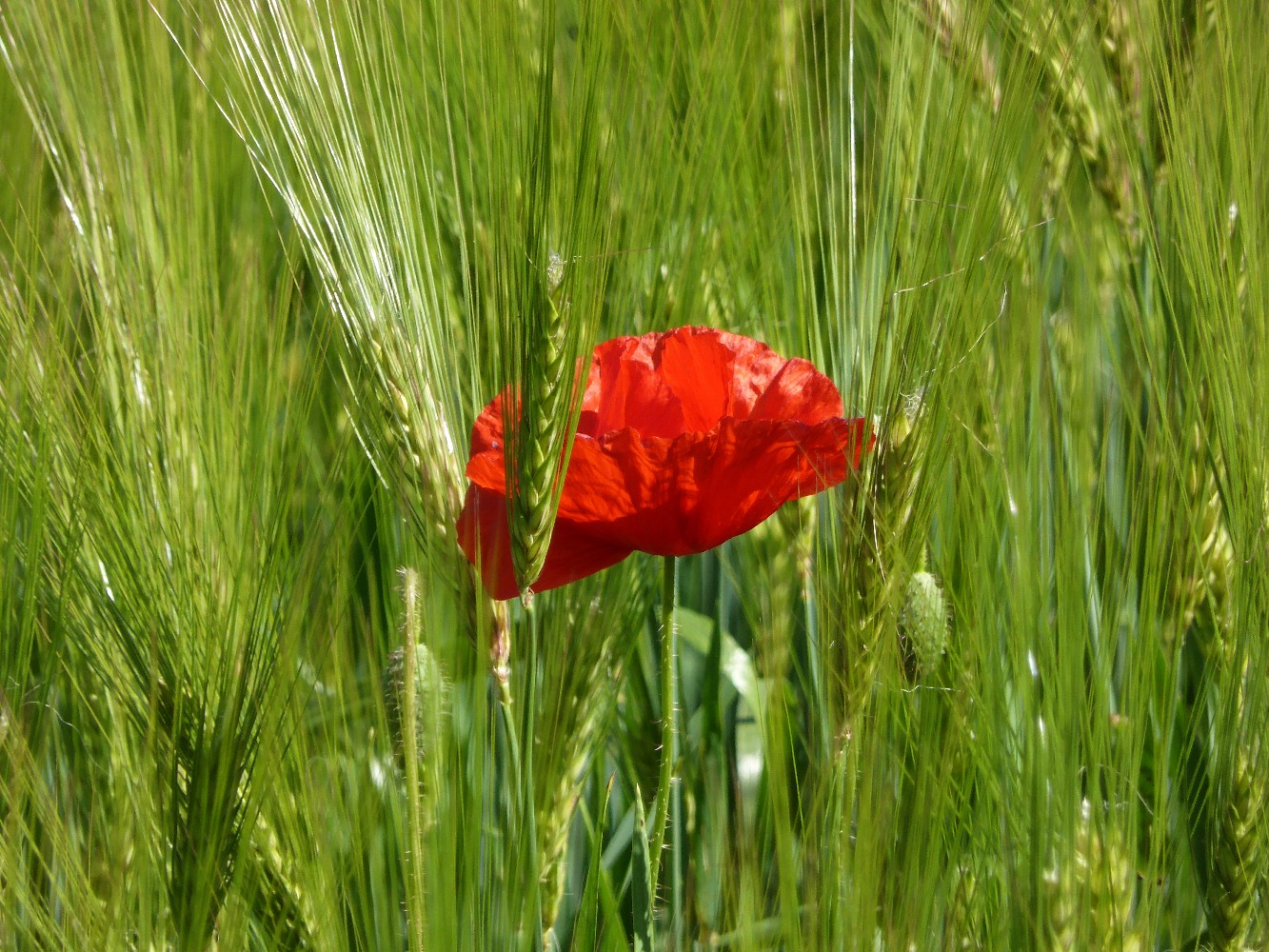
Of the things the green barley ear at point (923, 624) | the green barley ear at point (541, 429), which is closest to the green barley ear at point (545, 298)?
the green barley ear at point (541, 429)

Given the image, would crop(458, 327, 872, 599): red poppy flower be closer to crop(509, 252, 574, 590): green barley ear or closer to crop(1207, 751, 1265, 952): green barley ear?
crop(509, 252, 574, 590): green barley ear

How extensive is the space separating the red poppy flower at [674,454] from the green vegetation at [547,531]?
25 mm

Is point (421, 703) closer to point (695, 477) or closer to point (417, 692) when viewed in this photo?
point (417, 692)

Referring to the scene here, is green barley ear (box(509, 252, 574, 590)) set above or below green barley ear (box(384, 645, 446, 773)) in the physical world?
above

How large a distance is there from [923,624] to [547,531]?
0.17 m

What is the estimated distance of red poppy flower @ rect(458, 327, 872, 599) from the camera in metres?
0.50

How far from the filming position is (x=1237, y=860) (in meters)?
0.56

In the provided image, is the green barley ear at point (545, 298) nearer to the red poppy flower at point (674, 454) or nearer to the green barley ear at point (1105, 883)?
the red poppy flower at point (674, 454)

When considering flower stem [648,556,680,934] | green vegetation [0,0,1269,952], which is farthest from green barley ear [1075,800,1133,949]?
flower stem [648,556,680,934]

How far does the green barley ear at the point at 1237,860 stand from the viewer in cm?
55

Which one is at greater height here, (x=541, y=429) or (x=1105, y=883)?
(x=541, y=429)

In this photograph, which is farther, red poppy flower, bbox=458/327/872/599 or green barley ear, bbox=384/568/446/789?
red poppy flower, bbox=458/327/872/599

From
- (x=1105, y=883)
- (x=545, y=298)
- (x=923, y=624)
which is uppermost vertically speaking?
(x=545, y=298)

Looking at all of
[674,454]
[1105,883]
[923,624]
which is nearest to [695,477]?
[674,454]
